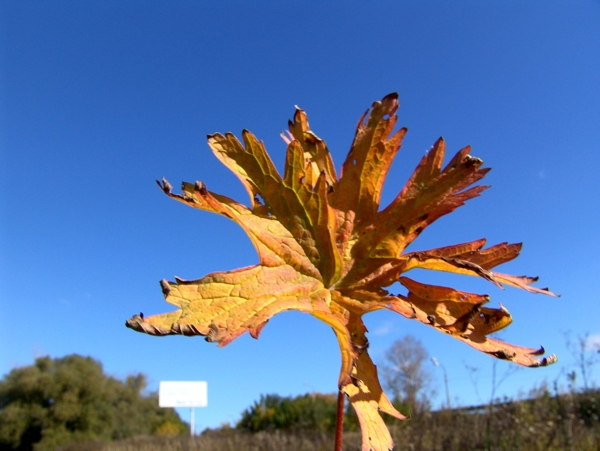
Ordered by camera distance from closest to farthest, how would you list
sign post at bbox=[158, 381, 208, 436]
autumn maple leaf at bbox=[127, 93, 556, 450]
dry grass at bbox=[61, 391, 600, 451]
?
autumn maple leaf at bbox=[127, 93, 556, 450] → dry grass at bbox=[61, 391, 600, 451] → sign post at bbox=[158, 381, 208, 436]

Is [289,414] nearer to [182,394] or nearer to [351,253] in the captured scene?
[182,394]

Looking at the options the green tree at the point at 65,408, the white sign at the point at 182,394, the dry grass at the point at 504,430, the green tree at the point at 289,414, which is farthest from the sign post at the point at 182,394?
the dry grass at the point at 504,430

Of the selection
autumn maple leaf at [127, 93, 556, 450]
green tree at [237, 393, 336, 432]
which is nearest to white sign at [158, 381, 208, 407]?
green tree at [237, 393, 336, 432]

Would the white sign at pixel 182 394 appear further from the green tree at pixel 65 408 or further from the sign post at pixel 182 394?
the green tree at pixel 65 408

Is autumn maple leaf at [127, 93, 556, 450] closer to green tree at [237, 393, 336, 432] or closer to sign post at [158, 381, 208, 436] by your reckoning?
green tree at [237, 393, 336, 432]

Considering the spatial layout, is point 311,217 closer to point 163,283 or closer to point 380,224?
point 380,224

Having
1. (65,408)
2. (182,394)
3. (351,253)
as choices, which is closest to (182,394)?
(182,394)
